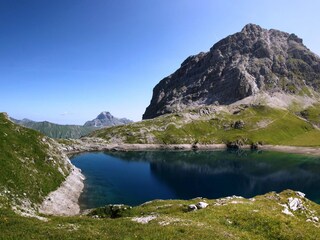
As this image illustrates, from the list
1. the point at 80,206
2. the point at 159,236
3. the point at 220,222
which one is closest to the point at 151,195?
the point at 80,206

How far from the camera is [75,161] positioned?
15462cm

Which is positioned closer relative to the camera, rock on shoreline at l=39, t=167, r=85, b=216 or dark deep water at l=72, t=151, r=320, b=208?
rock on shoreline at l=39, t=167, r=85, b=216

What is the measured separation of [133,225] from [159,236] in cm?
636

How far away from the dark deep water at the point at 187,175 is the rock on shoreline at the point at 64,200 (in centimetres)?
307

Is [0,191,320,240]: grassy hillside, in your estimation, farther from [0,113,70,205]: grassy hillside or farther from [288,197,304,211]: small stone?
[0,113,70,205]: grassy hillside

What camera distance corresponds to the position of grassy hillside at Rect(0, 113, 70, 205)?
188ft

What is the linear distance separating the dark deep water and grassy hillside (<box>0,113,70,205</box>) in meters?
12.3

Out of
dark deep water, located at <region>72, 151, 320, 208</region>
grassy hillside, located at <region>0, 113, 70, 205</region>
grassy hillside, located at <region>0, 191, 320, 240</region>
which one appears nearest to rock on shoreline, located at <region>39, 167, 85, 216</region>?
grassy hillside, located at <region>0, 113, 70, 205</region>

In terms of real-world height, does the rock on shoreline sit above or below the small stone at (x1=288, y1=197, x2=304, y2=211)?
below

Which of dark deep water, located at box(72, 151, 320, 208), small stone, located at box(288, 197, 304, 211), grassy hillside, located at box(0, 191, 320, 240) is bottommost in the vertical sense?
dark deep water, located at box(72, 151, 320, 208)

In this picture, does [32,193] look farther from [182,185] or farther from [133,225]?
[182,185]

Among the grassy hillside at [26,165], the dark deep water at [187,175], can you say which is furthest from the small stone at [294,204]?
the dark deep water at [187,175]

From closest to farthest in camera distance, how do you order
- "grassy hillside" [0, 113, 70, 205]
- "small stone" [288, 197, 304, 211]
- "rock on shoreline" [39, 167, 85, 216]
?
"small stone" [288, 197, 304, 211] → "grassy hillside" [0, 113, 70, 205] → "rock on shoreline" [39, 167, 85, 216]

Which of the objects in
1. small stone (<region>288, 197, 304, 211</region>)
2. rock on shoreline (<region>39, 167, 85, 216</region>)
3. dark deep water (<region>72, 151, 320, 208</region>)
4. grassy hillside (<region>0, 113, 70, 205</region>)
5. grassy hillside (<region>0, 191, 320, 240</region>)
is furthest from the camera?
dark deep water (<region>72, 151, 320, 208</region>)
